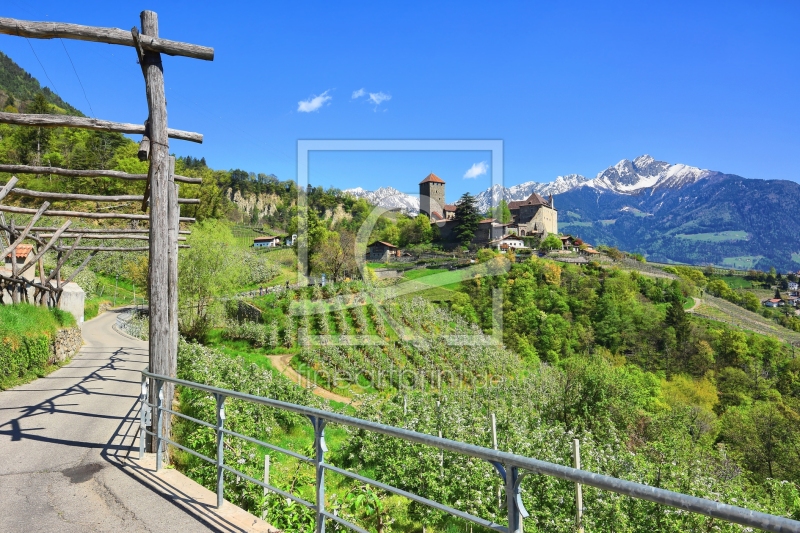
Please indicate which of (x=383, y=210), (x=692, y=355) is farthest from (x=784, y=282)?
(x=383, y=210)

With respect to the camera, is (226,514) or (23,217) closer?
(226,514)

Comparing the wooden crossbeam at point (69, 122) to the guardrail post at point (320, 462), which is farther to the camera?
the wooden crossbeam at point (69, 122)

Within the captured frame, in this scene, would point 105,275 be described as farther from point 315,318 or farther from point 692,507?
point 692,507

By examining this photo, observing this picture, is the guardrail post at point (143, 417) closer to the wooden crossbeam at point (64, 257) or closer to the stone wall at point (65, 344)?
the stone wall at point (65, 344)

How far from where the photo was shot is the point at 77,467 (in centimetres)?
450

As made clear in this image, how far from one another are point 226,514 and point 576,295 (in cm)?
6665

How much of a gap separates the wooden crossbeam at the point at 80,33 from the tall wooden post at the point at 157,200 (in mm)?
172

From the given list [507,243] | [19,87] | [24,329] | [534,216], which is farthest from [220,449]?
[19,87]

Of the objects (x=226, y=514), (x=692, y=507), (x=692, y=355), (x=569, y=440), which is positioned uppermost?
(x=692, y=507)

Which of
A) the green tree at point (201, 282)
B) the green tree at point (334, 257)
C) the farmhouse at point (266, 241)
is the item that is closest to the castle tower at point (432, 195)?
the farmhouse at point (266, 241)

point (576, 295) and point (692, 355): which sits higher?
point (576, 295)

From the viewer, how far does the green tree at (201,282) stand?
21.5m

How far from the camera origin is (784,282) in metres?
125

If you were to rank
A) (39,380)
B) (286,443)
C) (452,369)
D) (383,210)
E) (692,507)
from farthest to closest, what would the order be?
(383,210) < (452,369) < (39,380) < (286,443) < (692,507)
